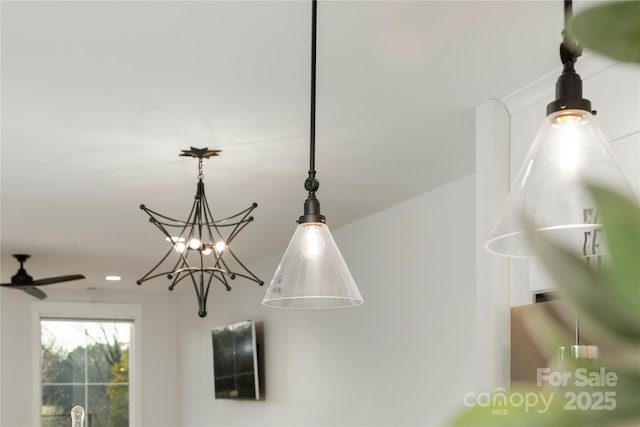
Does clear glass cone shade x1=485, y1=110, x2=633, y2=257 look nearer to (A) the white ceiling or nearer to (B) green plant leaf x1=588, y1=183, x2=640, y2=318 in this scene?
(B) green plant leaf x1=588, y1=183, x2=640, y2=318

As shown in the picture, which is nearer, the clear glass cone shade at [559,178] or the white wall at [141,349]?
the clear glass cone shade at [559,178]

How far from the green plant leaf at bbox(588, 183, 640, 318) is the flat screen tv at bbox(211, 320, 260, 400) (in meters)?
6.53

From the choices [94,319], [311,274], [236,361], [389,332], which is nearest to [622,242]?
[311,274]

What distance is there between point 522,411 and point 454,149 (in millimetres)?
3690

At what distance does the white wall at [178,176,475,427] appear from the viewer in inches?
162

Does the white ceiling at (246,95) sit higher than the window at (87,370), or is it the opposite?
the white ceiling at (246,95)

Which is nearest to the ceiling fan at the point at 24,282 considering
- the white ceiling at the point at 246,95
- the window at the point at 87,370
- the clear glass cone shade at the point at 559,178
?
the white ceiling at the point at 246,95

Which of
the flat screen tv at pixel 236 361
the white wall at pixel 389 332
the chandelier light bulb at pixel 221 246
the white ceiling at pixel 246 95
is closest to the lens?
the white ceiling at pixel 246 95

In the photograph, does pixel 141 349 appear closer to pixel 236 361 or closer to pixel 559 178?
pixel 236 361

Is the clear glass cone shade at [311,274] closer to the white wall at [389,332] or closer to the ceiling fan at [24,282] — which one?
the white wall at [389,332]

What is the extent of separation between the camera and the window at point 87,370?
8062mm

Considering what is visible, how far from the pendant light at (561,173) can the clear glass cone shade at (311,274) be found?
64cm

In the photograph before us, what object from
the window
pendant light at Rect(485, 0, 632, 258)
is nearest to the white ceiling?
Answer: pendant light at Rect(485, 0, 632, 258)

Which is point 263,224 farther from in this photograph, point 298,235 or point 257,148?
point 298,235
